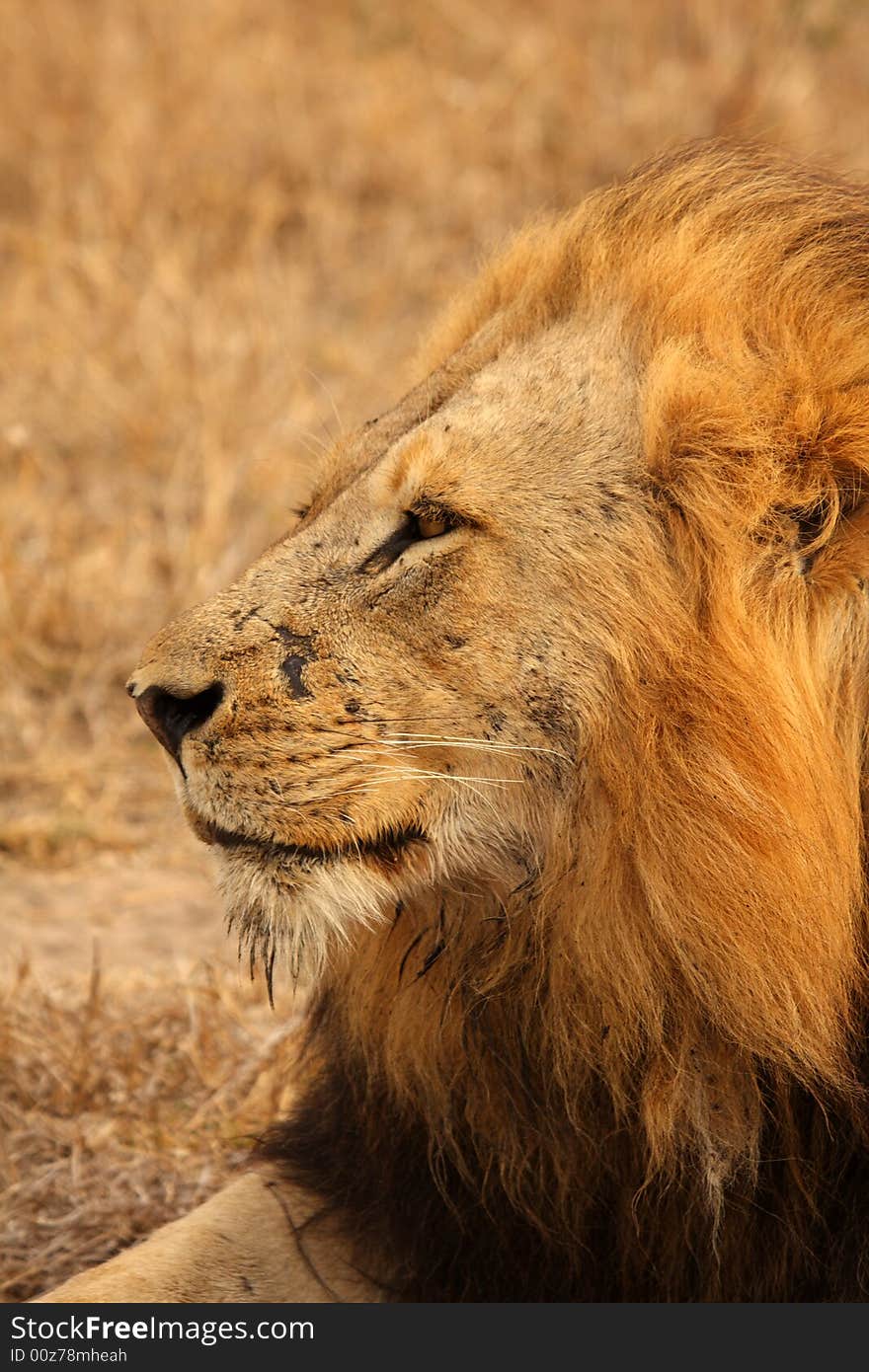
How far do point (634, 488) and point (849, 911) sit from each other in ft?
1.63

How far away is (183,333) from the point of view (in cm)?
575

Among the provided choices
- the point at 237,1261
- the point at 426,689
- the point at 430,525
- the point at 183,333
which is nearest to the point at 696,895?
the point at 426,689

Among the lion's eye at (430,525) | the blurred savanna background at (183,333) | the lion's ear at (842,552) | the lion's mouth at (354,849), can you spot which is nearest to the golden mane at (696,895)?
the lion's ear at (842,552)

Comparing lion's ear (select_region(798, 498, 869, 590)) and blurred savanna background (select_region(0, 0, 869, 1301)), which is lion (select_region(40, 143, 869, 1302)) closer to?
lion's ear (select_region(798, 498, 869, 590))

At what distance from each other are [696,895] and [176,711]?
0.59 metres

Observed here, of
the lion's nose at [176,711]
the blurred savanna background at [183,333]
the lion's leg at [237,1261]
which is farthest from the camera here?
the blurred savanna background at [183,333]

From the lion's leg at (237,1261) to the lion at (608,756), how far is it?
2cm

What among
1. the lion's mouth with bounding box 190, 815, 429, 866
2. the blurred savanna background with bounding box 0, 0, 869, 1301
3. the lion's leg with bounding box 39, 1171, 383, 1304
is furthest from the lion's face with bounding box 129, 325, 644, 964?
the blurred savanna background with bounding box 0, 0, 869, 1301

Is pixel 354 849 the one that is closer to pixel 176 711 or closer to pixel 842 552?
pixel 176 711

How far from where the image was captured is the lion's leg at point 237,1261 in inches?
84.9

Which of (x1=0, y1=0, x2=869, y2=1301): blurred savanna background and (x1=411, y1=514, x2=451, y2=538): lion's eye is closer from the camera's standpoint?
(x1=411, y1=514, x2=451, y2=538): lion's eye

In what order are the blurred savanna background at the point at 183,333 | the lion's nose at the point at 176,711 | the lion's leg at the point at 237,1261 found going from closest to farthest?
the lion's nose at the point at 176,711
the lion's leg at the point at 237,1261
the blurred savanna background at the point at 183,333

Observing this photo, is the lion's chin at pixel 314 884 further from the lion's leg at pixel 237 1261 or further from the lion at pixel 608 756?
the lion's leg at pixel 237 1261

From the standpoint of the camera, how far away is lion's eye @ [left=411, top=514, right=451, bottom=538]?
6.46 ft
